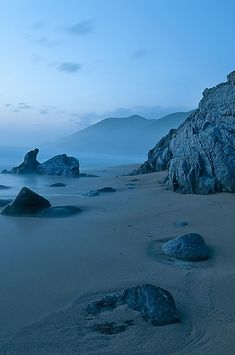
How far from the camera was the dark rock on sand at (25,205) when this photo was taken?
29.5 feet

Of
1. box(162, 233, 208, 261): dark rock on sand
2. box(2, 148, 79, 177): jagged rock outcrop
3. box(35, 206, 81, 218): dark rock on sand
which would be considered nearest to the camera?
box(162, 233, 208, 261): dark rock on sand

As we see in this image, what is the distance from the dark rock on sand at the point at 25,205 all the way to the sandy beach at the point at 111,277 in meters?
0.35

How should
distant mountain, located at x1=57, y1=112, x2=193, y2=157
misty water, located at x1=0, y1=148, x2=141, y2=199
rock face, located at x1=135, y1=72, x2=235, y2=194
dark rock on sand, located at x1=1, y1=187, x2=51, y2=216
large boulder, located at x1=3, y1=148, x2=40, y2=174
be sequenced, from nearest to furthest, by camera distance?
dark rock on sand, located at x1=1, y1=187, x2=51, y2=216 < rock face, located at x1=135, y1=72, x2=235, y2=194 < misty water, located at x1=0, y1=148, x2=141, y2=199 < large boulder, located at x1=3, y1=148, x2=40, y2=174 < distant mountain, located at x1=57, y1=112, x2=193, y2=157

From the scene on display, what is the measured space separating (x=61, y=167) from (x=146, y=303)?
2140 centimetres

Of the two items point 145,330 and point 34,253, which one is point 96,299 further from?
point 34,253

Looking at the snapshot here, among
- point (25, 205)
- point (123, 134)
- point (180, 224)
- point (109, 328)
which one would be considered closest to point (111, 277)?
point (109, 328)

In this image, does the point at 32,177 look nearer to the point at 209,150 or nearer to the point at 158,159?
the point at 158,159

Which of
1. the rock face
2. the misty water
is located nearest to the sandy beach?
the rock face

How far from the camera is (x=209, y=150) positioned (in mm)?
11000

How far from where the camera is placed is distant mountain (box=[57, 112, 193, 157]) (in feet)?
377

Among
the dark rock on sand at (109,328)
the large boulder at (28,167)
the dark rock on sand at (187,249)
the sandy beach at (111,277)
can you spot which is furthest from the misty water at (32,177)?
the dark rock on sand at (109,328)

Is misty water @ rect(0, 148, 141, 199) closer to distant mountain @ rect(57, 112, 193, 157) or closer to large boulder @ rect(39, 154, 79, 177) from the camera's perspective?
large boulder @ rect(39, 154, 79, 177)

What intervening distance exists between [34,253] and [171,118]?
13152cm

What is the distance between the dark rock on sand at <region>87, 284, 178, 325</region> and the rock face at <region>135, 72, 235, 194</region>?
631 cm
